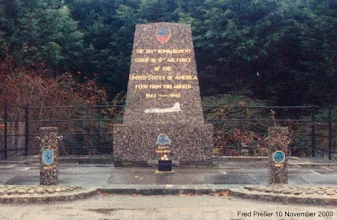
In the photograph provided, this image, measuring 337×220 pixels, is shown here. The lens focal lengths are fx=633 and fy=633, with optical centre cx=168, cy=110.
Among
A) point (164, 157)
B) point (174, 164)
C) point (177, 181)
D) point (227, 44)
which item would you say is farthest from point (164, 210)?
point (227, 44)

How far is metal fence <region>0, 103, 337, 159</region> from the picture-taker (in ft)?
57.8

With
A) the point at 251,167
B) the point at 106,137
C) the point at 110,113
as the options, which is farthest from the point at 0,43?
the point at 251,167

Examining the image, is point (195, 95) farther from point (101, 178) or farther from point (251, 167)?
point (101, 178)

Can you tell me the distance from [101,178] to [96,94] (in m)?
16.5

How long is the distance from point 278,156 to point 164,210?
325 cm

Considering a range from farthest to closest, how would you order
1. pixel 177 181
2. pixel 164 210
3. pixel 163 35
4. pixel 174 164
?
pixel 163 35
pixel 174 164
pixel 177 181
pixel 164 210

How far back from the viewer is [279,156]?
38.5 feet

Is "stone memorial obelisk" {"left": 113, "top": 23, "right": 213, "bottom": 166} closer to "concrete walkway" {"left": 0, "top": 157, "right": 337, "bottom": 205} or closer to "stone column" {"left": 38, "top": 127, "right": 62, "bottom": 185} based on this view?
"concrete walkway" {"left": 0, "top": 157, "right": 337, "bottom": 205}

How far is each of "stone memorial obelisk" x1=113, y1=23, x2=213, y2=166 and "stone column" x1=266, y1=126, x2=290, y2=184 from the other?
3.40 meters

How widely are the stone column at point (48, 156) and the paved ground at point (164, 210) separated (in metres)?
1.62

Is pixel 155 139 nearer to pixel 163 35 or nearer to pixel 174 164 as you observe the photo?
pixel 174 164

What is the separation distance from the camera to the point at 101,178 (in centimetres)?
1274

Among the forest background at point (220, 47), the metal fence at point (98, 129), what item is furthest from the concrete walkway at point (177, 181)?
the forest background at point (220, 47)

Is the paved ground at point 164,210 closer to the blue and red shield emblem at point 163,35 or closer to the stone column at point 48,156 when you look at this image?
the stone column at point 48,156
